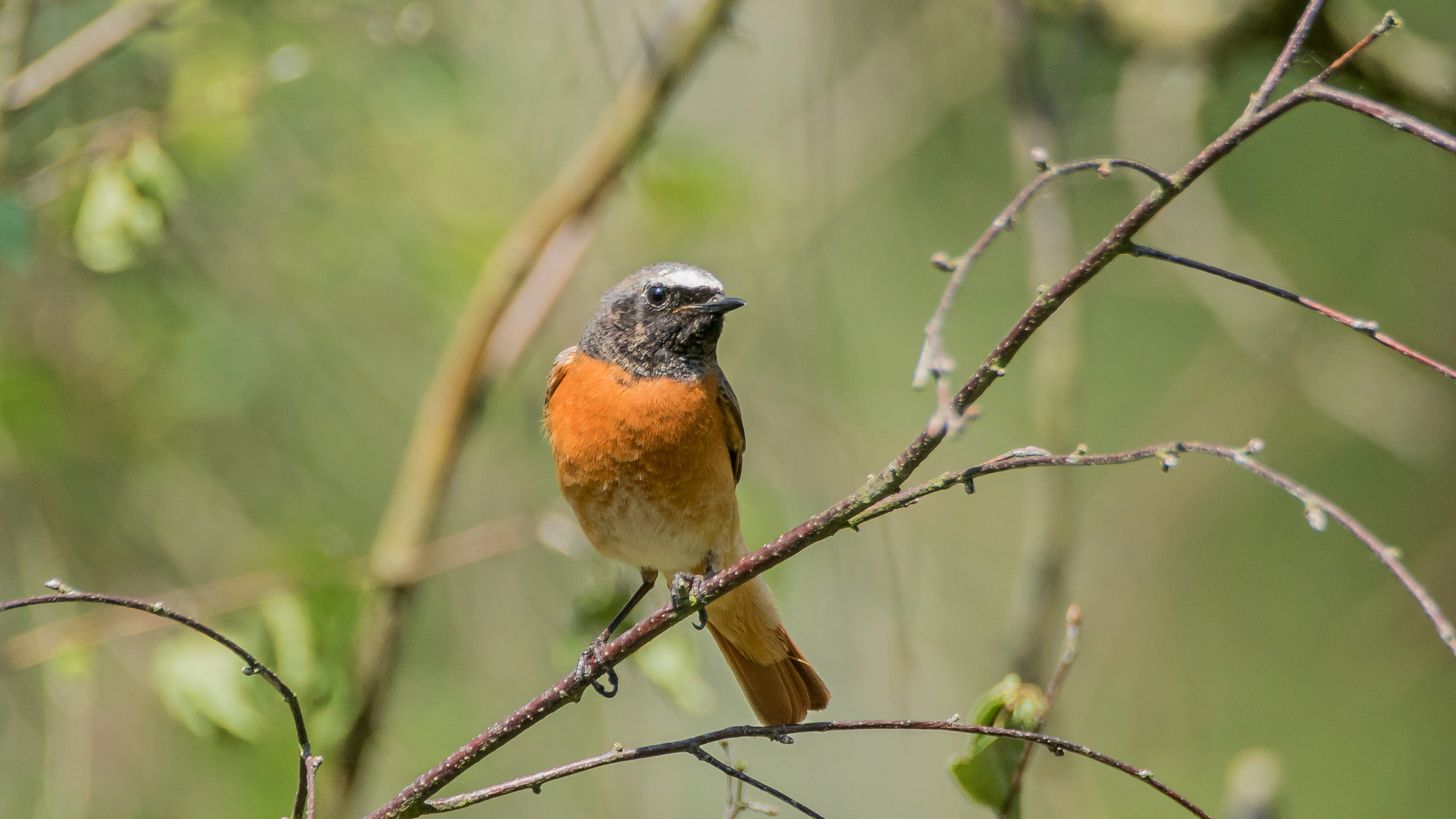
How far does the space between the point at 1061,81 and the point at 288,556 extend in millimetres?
3271

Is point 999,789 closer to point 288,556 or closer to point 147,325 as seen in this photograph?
point 288,556

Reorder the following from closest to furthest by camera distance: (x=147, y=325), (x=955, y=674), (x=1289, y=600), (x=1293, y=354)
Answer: (x=1293, y=354), (x=147, y=325), (x=955, y=674), (x=1289, y=600)

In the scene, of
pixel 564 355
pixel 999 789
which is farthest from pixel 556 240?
pixel 999 789

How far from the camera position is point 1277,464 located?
6938mm

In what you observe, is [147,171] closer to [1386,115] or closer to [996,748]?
[996,748]

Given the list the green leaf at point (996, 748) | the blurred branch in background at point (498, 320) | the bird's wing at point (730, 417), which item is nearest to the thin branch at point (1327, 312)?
the green leaf at point (996, 748)

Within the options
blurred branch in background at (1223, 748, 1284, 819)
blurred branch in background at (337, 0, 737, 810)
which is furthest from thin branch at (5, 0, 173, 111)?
blurred branch in background at (1223, 748, 1284, 819)

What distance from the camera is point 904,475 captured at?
1668 mm

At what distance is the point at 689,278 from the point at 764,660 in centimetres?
129

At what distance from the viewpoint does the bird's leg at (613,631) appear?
3326 mm

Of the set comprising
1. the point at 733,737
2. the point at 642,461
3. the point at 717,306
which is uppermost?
the point at 717,306

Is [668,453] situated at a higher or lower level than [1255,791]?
higher

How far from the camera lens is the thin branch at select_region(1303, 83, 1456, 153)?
4.15 ft

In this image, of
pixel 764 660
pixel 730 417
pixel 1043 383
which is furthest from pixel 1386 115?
pixel 764 660
